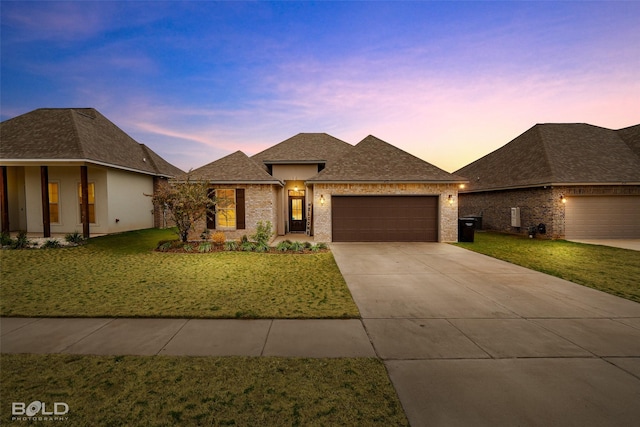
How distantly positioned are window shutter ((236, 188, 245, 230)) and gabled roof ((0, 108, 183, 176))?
7.04 meters

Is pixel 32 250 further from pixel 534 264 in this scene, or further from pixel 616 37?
pixel 616 37

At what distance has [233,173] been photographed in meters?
13.8

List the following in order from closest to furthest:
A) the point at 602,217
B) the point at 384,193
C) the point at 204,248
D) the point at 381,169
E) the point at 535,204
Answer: the point at 204,248 < the point at 384,193 < the point at 381,169 < the point at 602,217 < the point at 535,204

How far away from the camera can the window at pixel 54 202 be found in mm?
14827

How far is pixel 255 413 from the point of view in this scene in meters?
2.40

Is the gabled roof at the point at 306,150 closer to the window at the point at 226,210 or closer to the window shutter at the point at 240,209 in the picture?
the window shutter at the point at 240,209

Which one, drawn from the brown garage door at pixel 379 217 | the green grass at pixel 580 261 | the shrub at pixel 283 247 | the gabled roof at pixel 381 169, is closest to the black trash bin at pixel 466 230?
the green grass at pixel 580 261

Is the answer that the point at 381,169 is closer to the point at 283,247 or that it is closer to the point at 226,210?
the point at 283,247

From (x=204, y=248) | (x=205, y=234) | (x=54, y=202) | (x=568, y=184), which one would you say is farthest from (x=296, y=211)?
(x=568, y=184)

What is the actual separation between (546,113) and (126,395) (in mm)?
28499

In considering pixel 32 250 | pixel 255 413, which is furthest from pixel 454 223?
pixel 32 250

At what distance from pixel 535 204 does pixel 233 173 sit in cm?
1742

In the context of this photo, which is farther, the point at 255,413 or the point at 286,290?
the point at 286,290

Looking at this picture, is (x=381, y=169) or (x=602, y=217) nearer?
(x=381, y=169)
